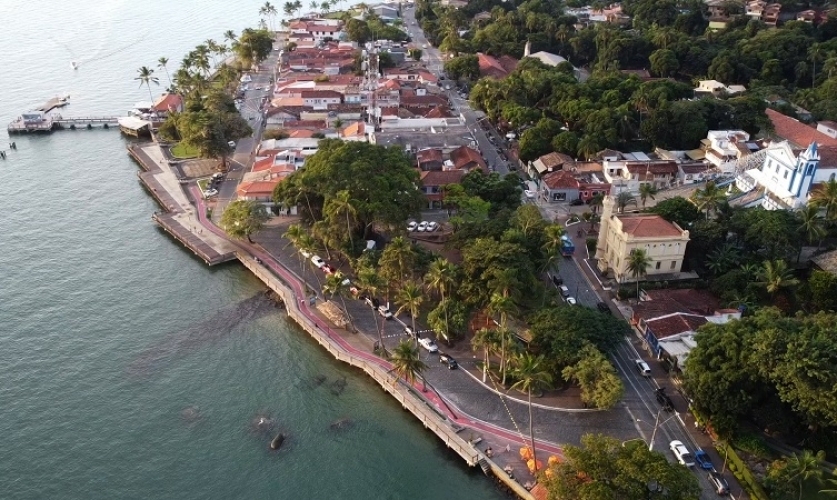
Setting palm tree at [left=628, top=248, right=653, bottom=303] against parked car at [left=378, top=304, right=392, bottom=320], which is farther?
parked car at [left=378, top=304, right=392, bottom=320]

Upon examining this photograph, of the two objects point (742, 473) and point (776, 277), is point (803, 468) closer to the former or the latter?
point (742, 473)

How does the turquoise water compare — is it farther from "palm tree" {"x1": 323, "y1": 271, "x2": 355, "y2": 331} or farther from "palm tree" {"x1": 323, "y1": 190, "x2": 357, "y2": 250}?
"palm tree" {"x1": 323, "y1": 190, "x2": 357, "y2": 250}

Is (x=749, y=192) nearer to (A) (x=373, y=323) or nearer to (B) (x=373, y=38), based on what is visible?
(A) (x=373, y=323)

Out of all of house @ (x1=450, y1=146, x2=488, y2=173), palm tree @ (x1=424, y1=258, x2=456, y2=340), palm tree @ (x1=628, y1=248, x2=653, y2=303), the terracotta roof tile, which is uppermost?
palm tree @ (x1=424, y1=258, x2=456, y2=340)

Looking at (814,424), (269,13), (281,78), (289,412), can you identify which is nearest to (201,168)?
(281,78)

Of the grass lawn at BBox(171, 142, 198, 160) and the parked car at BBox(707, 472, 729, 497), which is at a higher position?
the grass lawn at BBox(171, 142, 198, 160)

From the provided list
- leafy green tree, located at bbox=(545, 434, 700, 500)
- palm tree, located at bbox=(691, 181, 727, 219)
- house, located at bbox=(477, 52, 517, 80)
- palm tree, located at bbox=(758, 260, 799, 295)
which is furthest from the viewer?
house, located at bbox=(477, 52, 517, 80)

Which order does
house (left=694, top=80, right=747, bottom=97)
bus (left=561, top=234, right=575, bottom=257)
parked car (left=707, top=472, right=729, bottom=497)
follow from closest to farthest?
parked car (left=707, top=472, right=729, bottom=497) → bus (left=561, top=234, right=575, bottom=257) → house (left=694, top=80, right=747, bottom=97)

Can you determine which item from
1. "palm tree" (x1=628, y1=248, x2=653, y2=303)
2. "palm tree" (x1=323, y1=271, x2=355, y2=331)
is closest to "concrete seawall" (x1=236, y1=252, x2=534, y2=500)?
"palm tree" (x1=323, y1=271, x2=355, y2=331)
